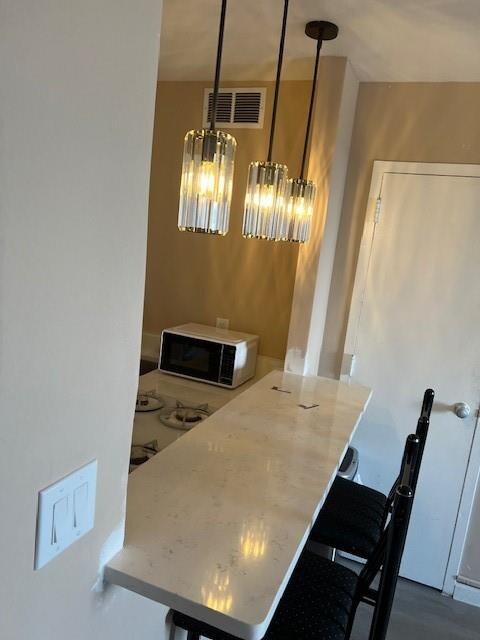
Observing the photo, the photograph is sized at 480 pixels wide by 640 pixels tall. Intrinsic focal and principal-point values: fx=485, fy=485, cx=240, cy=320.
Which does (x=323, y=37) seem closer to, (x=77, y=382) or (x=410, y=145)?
(x=410, y=145)

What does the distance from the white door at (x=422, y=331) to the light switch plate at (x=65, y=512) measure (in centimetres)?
199

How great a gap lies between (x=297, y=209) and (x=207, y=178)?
2.06 feet

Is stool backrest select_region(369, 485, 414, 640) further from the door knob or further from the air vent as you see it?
the air vent

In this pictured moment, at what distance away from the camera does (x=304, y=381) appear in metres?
2.32

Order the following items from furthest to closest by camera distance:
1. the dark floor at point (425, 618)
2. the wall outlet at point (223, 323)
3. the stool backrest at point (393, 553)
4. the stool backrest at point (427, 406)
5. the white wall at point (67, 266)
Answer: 1. the wall outlet at point (223, 323)
2. the dark floor at point (425, 618)
3. the stool backrest at point (427, 406)
4. the stool backrest at point (393, 553)
5. the white wall at point (67, 266)

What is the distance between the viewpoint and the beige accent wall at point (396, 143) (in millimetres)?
2287

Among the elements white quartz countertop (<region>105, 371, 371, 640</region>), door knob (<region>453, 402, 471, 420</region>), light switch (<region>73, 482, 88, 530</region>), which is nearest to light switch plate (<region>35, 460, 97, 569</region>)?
light switch (<region>73, 482, 88, 530</region>)

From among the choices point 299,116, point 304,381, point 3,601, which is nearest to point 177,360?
point 304,381

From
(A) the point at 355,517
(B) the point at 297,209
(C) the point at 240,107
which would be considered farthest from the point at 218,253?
(A) the point at 355,517

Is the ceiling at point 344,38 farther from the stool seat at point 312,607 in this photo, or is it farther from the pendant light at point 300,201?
the stool seat at point 312,607

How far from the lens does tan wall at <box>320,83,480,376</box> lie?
2.29m

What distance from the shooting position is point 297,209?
1.87 metres

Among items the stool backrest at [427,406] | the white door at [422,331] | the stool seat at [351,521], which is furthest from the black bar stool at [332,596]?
the white door at [422,331]

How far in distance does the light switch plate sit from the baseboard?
243cm
